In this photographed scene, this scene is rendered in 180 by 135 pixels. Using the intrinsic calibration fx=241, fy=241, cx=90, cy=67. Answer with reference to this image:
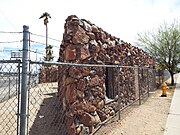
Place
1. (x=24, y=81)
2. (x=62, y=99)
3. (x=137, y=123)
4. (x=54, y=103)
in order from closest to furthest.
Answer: (x=24, y=81) → (x=62, y=99) → (x=137, y=123) → (x=54, y=103)

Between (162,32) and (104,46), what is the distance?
16341 mm

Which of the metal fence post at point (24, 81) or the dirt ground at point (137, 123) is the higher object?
the metal fence post at point (24, 81)

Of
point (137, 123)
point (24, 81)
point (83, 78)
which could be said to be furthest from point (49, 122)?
point (24, 81)

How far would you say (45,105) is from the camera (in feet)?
27.4

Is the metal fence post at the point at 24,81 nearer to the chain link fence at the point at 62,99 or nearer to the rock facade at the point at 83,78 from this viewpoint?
the chain link fence at the point at 62,99

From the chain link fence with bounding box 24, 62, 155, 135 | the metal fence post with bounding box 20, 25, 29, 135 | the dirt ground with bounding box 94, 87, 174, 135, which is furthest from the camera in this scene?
the chain link fence with bounding box 24, 62, 155, 135

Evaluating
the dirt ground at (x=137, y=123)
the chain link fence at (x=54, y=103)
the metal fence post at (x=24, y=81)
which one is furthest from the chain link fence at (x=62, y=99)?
the metal fence post at (x=24, y=81)

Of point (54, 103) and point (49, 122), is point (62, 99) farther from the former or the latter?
point (54, 103)

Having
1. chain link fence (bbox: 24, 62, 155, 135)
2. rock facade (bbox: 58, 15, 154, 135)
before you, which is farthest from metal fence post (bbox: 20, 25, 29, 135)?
rock facade (bbox: 58, 15, 154, 135)

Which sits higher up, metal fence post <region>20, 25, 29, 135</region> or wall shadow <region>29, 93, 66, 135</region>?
metal fence post <region>20, 25, 29, 135</region>

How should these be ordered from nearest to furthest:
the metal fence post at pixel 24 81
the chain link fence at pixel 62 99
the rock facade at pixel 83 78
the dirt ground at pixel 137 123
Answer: the metal fence post at pixel 24 81
the rock facade at pixel 83 78
the dirt ground at pixel 137 123
the chain link fence at pixel 62 99

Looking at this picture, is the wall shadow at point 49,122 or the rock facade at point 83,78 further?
the wall shadow at point 49,122

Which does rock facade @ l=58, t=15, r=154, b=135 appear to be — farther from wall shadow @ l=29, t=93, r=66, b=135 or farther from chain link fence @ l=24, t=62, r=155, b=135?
wall shadow @ l=29, t=93, r=66, b=135

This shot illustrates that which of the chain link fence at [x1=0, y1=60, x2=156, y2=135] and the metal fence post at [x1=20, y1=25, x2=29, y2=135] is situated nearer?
the metal fence post at [x1=20, y1=25, x2=29, y2=135]
